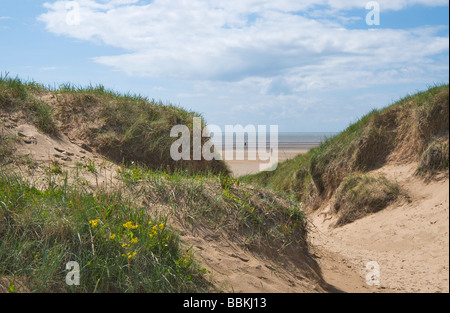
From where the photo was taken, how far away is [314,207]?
34.7 ft

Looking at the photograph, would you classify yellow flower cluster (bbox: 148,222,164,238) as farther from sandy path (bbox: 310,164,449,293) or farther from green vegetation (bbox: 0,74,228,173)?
green vegetation (bbox: 0,74,228,173)

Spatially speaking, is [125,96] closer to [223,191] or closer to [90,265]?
[223,191]

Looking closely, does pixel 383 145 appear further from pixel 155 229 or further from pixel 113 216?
pixel 113 216

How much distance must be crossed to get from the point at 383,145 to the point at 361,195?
159 cm

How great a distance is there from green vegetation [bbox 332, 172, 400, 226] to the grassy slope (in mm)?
652

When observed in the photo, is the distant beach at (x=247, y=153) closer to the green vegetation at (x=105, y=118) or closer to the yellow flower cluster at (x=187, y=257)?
the green vegetation at (x=105, y=118)

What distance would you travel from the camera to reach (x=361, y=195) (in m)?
8.61

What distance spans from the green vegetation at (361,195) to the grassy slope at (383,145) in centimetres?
65

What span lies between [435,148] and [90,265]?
6.28 metres

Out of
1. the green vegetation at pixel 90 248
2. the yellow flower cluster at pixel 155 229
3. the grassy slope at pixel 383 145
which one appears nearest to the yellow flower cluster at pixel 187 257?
the green vegetation at pixel 90 248

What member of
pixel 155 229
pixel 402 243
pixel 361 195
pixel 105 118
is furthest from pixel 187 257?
pixel 361 195

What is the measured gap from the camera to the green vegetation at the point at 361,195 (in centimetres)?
823

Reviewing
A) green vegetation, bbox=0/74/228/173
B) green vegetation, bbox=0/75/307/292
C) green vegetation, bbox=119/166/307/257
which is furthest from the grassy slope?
green vegetation, bbox=0/75/307/292

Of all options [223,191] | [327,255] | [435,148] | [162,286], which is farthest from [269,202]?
[435,148]
